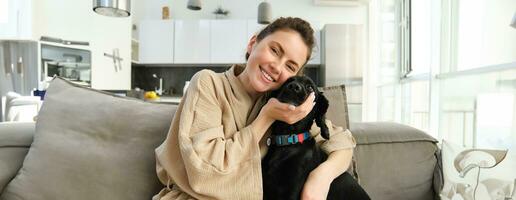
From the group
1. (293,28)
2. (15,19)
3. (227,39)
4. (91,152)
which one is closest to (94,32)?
(15,19)

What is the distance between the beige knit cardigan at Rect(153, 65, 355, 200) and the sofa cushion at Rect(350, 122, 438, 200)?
0.40 meters

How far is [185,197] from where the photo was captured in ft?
3.01

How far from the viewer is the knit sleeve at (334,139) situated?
40.6 inches

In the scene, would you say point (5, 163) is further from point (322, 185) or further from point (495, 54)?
point (495, 54)

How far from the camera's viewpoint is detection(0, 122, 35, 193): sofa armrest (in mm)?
1098

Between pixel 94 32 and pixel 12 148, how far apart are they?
8.58ft

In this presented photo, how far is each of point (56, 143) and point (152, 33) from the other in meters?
3.74

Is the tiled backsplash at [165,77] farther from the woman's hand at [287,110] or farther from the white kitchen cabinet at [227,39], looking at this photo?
the woman's hand at [287,110]

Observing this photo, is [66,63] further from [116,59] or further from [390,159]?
[390,159]

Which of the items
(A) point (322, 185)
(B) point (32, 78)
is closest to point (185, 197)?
(A) point (322, 185)

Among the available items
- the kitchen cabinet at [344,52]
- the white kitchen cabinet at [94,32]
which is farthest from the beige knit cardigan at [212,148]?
the kitchen cabinet at [344,52]

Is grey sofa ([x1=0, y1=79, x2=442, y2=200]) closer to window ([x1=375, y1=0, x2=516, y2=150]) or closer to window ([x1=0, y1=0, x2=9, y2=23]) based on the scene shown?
window ([x1=375, y1=0, x2=516, y2=150])

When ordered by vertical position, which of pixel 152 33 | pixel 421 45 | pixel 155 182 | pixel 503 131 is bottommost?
pixel 155 182

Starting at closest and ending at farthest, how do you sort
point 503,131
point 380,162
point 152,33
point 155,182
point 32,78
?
point 155,182
point 380,162
point 503,131
point 32,78
point 152,33
